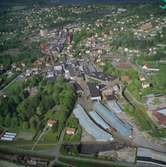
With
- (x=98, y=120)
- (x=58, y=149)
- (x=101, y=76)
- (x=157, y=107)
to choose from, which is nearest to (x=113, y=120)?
(x=98, y=120)

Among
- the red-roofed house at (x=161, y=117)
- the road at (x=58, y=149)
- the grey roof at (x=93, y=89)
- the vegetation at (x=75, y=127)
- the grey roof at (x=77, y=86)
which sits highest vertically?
the grey roof at (x=93, y=89)

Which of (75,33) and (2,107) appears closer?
(2,107)

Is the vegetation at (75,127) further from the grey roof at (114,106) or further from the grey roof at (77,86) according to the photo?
the grey roof at (77,86)

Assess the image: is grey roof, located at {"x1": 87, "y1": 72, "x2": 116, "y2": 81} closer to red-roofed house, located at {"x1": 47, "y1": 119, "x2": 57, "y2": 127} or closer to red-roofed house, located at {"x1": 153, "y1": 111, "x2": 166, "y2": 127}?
red-roofed house, located at {"x1": 153, "y1": 111, "x2": 166, "y2": 127}

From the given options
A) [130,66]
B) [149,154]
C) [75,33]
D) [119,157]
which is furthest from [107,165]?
[75,33]

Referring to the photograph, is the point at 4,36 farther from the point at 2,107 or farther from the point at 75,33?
the point at 2,107

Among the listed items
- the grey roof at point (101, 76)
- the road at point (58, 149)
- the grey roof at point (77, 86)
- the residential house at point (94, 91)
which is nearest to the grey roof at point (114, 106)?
the residential house at point (94, 91)

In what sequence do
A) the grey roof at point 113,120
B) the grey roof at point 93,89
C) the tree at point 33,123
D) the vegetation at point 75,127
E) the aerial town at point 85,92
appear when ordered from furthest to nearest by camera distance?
the grey roof at point 93,89
the tree at point 33,123
the grey roof at point 113,120
the vegetation at point 75,127
the aerial town at point 85,92
